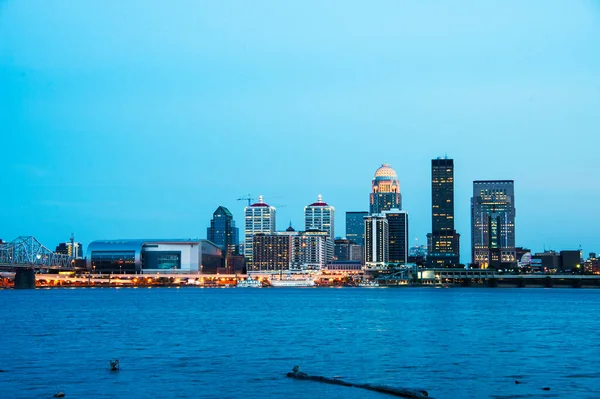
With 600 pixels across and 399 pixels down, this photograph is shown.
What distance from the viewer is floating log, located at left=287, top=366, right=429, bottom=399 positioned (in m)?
37.3

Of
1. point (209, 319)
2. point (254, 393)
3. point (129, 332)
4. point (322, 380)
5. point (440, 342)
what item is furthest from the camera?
point (209, 319)

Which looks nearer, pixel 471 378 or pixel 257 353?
pixel 471 378

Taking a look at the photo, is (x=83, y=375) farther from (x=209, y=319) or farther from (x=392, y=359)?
(x=209, y=319)

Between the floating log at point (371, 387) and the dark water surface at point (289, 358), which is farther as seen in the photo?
the dark water surface at point (289, 358)

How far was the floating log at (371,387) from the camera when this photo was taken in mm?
37344

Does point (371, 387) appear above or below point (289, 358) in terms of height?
above

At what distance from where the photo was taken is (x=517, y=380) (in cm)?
4322

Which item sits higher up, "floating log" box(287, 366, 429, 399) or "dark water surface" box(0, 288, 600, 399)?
"floating log" box(287, 366, 429, 399)

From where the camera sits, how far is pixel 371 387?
39.8 m

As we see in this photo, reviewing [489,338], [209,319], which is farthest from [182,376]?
[209,319]

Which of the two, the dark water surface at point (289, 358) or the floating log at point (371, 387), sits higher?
the floating log at point (371, 387)

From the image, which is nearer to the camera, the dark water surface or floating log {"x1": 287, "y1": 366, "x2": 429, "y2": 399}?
floating log {"x1": 287, "y1": 366, "x2": 429, "y2": 399}

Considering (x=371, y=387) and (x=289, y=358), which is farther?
(x=289, y=358)

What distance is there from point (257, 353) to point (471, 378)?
53.2 ft
